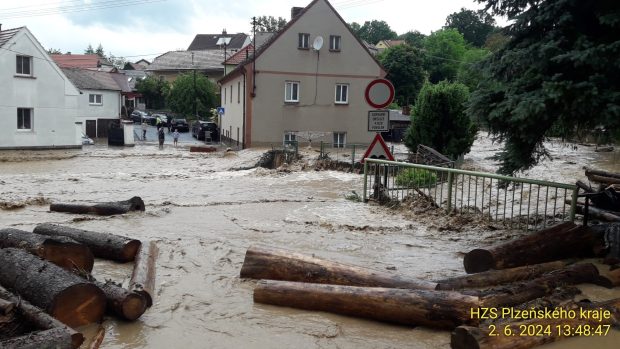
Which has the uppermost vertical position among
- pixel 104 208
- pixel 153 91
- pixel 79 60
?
pixel 79 60

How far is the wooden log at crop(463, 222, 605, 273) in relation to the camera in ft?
20.4

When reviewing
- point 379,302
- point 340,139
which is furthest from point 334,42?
point 379,302

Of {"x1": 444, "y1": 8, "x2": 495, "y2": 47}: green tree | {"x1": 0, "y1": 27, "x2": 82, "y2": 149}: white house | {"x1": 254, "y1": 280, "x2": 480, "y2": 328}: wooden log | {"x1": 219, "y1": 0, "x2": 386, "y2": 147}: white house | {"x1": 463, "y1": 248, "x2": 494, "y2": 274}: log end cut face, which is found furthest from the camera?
{"x1": 444, "y1": 8, "x2": 495, "y2": 47}: green tree

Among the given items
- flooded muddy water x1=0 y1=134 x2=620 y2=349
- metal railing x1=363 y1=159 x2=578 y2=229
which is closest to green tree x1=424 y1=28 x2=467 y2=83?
flooded muddy water x1=0 y1=134 x2=620 y2=349

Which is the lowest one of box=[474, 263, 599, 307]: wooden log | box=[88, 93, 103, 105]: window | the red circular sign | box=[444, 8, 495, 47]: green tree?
box=[474, 263, 599, 307]: wooden log

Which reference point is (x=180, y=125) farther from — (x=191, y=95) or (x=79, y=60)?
(x=79, y=60)

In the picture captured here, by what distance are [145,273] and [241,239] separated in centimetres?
311

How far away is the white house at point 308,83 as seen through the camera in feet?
108

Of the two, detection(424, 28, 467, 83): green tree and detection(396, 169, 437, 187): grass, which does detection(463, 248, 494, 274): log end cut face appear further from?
detection(424, 28, 467, 83): green tree

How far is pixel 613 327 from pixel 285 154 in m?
21.1

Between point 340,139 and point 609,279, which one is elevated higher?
point 340,139

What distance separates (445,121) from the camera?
963 inches

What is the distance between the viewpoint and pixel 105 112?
47.1 metres

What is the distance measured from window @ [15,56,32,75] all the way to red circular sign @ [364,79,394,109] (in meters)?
27.3
